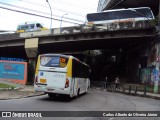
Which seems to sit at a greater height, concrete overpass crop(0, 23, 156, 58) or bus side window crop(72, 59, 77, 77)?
concrete overpass crop(0, 23, 156, 58)

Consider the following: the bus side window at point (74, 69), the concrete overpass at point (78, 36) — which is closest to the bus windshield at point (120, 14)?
the concrete overpass at point (78, 36)

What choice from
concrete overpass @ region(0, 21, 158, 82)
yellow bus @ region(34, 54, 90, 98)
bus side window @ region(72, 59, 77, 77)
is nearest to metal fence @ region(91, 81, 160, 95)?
concrete overpass @ region(0, 21, 158, 82)

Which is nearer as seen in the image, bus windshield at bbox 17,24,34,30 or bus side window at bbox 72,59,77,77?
bus side window at bbox 72,59,77,77

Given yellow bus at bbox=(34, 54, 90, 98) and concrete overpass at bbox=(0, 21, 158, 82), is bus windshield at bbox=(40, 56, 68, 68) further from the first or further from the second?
concrete overpass at bbox=(0, 21, 158, 82)

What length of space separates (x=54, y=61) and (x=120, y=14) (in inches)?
1112

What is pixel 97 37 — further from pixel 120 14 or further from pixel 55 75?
pixel 55 75

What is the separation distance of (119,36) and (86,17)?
7.72 metres

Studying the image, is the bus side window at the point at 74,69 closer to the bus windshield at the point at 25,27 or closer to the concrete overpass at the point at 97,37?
the concrete overpass at the point at 97,37

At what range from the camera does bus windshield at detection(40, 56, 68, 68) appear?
1816 centimetres

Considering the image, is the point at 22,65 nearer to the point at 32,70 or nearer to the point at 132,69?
the point at 32,70

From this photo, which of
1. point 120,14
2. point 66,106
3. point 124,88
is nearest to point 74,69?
point 66,106

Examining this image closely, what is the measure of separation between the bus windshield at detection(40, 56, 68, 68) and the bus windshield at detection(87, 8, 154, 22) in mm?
25916

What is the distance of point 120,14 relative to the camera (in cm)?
4456

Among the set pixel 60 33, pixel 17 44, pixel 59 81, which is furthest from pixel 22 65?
pixel 59 81
